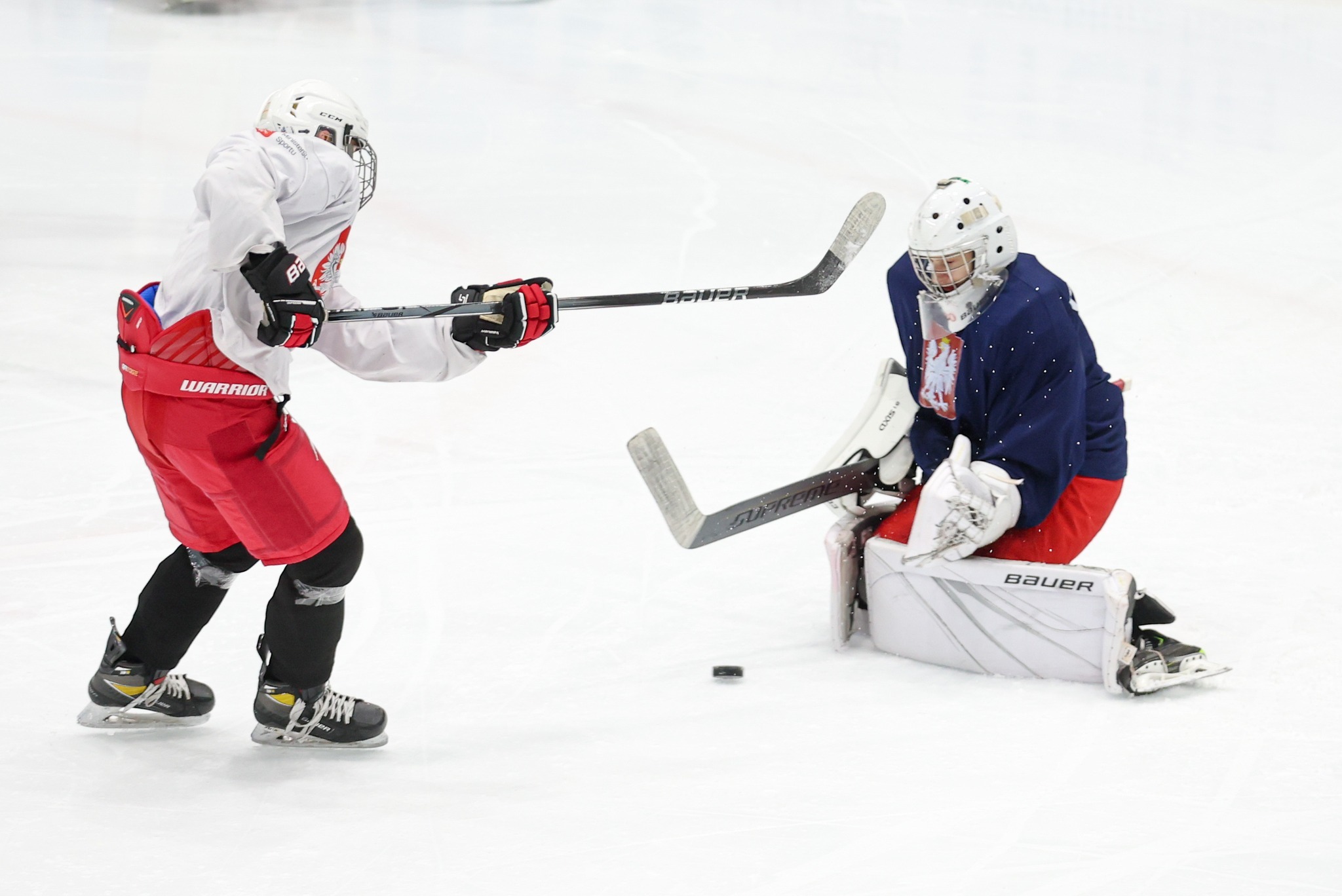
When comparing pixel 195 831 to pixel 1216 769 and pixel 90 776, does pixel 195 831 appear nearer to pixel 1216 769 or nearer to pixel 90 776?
pixel 90 776

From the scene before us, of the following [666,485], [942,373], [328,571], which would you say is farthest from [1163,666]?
[328,571]

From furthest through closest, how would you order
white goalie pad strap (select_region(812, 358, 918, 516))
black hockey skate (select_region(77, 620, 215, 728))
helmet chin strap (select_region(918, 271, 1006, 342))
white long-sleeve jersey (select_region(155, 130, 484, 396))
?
white goalie pad strap (select_region(812, 358, 918, 516)), helmet chin strap (select_region(918, 271, 1006, 342)), black hockey skate (select_region(77, 620, 215, 728)), white long-sleeve jersey (select_region(155, 130, 484, 396))

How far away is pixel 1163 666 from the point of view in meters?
2.60

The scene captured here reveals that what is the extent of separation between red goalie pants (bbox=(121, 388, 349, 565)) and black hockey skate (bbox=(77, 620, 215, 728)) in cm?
32

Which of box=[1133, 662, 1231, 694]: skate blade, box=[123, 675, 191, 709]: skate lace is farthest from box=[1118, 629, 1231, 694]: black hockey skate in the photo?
box=[123, 675, 191, 709]: skate lace

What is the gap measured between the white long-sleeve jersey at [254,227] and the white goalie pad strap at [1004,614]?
115 cm

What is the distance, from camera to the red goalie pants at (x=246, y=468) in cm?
222

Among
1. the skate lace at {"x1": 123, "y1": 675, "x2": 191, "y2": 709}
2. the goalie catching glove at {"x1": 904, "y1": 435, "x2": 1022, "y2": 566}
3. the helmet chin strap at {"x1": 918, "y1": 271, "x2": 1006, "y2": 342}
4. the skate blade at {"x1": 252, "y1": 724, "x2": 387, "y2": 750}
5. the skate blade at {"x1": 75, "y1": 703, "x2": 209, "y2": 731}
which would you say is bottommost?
the skate blade at {"x1": 75, "y1": 703, "x2": 209, "y2": 731}

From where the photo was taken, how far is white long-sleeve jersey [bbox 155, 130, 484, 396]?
2.07 m

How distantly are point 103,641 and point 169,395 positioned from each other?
88 centimetres

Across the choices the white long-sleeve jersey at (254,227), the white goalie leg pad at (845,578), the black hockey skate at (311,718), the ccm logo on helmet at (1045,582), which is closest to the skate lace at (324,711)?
the black hockey skate at (311,718)

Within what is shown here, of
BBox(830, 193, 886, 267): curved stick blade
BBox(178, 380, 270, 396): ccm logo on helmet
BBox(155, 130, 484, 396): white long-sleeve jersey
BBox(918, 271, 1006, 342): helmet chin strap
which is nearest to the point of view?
BBox(155, 130, 484, 396): white long-sleeve jersey

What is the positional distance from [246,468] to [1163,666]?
164 centimetres

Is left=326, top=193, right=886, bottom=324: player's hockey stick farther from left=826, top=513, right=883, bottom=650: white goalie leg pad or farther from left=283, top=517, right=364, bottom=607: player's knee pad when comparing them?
left=826, top=513, right=883, bottom=650: white goalie leg pad
